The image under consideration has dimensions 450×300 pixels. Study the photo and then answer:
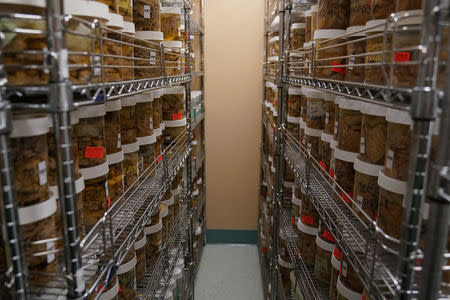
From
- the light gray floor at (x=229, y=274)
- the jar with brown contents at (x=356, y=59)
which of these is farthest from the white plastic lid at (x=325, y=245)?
the light gray floor at (x=229, y=274)

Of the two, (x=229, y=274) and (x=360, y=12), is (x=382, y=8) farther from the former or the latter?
(x=229, y=274)

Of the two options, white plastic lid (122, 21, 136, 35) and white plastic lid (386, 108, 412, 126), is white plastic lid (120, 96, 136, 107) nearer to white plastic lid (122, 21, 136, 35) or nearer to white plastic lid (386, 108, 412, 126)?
white plastic lid (122, 21, 136, 35)

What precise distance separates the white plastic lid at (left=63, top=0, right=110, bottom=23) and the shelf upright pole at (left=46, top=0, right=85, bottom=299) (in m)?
0.20

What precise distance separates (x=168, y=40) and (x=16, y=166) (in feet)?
4.32

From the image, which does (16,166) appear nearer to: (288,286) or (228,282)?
(288,286)

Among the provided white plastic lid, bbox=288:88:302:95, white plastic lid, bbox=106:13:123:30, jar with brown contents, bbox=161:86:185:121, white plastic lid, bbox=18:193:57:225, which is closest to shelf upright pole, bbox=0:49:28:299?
white plastic lid, bbox=18:193:57:225

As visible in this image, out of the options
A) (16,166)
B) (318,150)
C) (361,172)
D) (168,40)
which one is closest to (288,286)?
(318,150)

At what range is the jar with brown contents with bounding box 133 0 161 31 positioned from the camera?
1.48m

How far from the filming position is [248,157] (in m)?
3.77

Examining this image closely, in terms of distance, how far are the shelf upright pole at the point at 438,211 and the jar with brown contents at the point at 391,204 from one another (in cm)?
20

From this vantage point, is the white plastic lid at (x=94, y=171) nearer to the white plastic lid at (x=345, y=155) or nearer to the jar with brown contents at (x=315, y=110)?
the white plastic lid at (x=345, y=155)

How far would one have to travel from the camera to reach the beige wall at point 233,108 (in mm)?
3521

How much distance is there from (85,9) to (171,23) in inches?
41.9

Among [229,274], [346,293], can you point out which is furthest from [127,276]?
[229,274]
